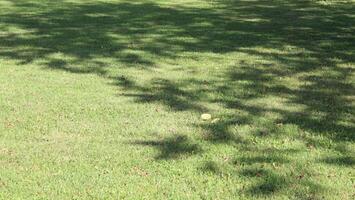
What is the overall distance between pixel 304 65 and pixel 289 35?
3.04 metres

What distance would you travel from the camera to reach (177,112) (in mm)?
7164

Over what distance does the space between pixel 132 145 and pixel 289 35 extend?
7.20 metres

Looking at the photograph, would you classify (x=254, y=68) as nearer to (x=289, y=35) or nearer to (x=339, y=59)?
(x=339, y=59)

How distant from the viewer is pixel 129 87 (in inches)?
326

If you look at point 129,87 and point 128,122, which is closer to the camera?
point 128,122

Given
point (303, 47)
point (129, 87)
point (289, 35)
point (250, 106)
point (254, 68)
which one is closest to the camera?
point (250, 106)

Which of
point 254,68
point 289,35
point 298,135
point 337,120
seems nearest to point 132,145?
point 298,135

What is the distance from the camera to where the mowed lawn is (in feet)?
17.5

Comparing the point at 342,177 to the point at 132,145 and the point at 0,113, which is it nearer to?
the point at 132,145

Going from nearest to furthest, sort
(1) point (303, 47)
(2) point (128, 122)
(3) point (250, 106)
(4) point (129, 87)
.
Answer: (2) point (128, 122), (3) point (250, 106), (4) point (129, 87), (1) point (303, 47)

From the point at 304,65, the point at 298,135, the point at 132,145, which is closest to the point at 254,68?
the point at 304,65

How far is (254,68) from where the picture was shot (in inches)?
372

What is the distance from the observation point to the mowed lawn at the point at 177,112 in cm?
534

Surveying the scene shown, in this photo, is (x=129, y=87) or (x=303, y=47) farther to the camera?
(x=303, y=47)
